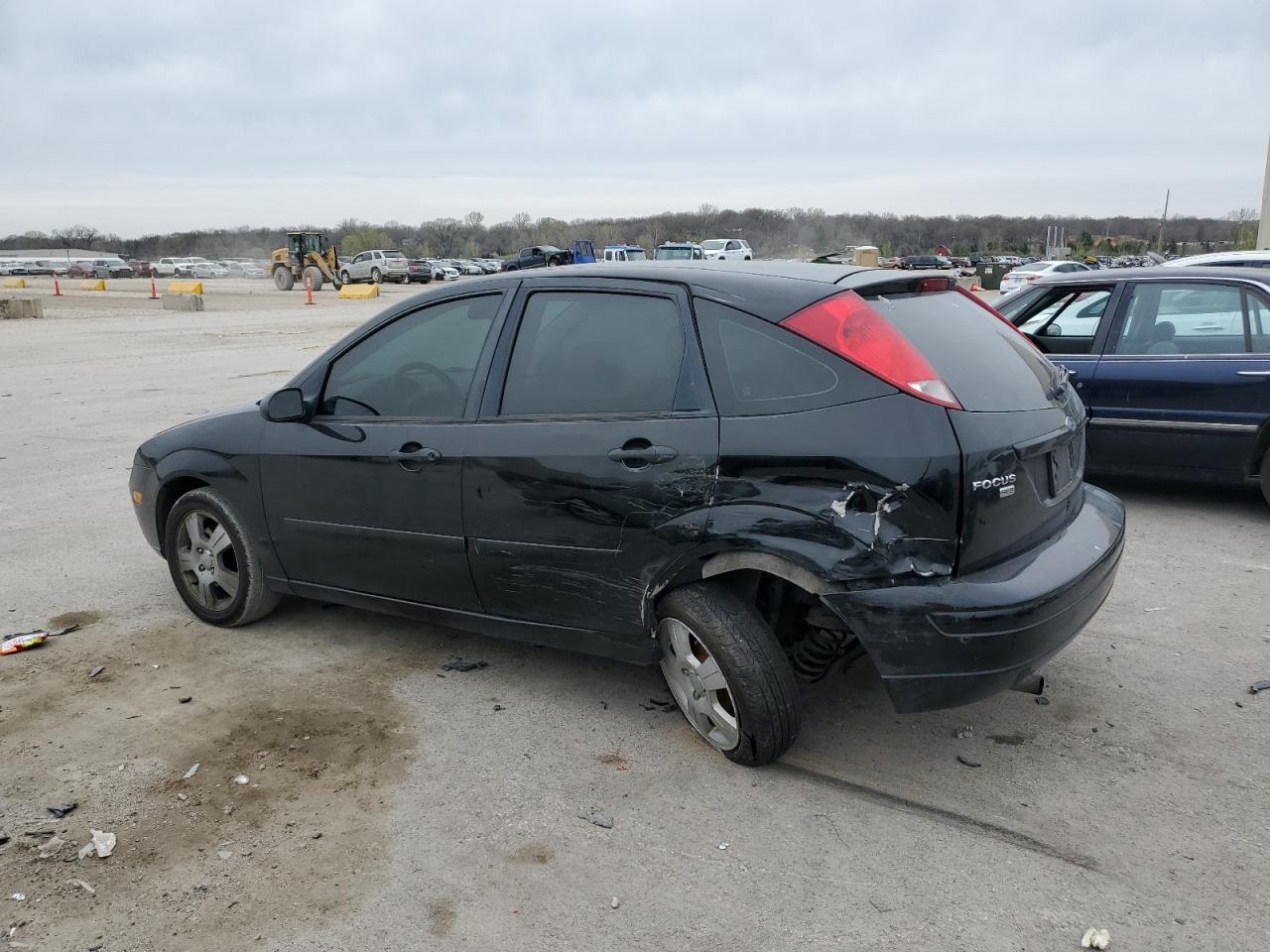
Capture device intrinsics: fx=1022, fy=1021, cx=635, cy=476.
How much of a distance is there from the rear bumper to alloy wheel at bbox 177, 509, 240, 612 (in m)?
3.00

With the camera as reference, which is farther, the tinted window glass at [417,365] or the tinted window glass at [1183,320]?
the tinted window glass at [1183,320]

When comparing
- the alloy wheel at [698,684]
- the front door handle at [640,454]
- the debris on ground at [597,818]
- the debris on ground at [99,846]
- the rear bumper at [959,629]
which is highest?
the front door handle at [640,454]

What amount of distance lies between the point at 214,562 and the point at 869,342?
328cm

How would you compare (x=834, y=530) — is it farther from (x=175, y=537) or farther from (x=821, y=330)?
(x=175, y=537)

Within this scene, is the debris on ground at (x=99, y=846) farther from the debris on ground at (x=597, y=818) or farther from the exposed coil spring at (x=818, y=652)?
the exposed coil spring at (x=818, y=652)

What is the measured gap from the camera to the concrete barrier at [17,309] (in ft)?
94.1

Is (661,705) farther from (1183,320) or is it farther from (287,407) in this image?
(1183,320)

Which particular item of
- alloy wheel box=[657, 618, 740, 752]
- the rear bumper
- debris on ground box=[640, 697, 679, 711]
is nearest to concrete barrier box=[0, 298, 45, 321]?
debris on ground box=[640, 697, 679, 711]

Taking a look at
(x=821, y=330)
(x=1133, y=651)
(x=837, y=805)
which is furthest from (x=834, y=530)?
(x=1133, y=651)

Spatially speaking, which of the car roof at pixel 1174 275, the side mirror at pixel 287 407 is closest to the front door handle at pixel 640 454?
the side mirror at pixel 287 407

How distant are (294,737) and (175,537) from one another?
164 centimetres

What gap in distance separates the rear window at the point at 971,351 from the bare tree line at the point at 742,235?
94.1 metres

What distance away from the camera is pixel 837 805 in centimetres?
325

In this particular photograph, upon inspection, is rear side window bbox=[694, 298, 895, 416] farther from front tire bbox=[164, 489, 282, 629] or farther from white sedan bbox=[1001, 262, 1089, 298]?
white sedan bbox=[1001, 262, 1089, 298]
